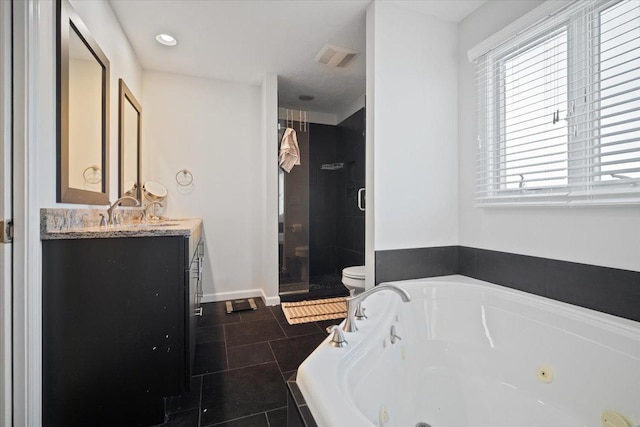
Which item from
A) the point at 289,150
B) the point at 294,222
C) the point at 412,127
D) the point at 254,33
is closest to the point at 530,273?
the point at 412,127

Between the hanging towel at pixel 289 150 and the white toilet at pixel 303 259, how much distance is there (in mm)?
958

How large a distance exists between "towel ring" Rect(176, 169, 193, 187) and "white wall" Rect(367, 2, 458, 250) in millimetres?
2050

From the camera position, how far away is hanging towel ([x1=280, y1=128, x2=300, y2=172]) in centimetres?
316

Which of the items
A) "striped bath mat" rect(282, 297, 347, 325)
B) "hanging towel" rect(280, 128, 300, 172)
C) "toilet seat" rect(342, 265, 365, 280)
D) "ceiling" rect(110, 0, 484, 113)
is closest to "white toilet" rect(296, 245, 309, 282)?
"striped bath mat" rect(282, 297, 347, 325)

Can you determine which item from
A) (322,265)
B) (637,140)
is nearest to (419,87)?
(637,140)

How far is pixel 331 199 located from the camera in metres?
4.19

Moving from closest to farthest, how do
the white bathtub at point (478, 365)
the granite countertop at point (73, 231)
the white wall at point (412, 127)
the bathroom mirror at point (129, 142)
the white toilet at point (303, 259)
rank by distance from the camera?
the white bathtub at point (478, 365)
the granite countertop at point (73, 231)
the white wall at point (412, 127)
the bathroom mirror at point (129, 142)
the white toilet at point (303, 259)

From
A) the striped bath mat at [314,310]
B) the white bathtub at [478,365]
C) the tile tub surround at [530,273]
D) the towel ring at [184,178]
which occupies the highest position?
Result: the towel ring at [184,178]

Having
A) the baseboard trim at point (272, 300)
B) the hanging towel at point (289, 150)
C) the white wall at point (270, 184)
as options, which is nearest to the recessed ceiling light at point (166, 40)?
the white wall at point (270, 184)

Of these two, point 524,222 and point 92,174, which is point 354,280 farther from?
point 92,174

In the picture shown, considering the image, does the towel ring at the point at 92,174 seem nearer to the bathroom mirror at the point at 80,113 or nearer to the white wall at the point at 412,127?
the bathroom mirror at the point at 80,113

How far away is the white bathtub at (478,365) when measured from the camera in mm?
969

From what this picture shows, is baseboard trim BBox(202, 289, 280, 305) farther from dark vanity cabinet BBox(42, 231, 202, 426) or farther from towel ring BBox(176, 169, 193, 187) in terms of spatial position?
dark vanity cabinet BBox(42, 231, 202, 426)

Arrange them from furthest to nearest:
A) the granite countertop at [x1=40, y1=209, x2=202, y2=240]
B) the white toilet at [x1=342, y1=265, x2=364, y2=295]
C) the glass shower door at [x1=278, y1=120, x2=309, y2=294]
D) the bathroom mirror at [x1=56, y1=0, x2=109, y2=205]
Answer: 1. the glass shower door at [x1=278, y1=120, x2=309, y2=294]
2. the white toilet at [x1=342, y1=265, x2=364, y2=295]
3. the bathroom mirror at [x1=56, y1=0, x2=109, y2=205]
4. the granite countertop at [x1=40, y1=209, x2=202, y2=240]
